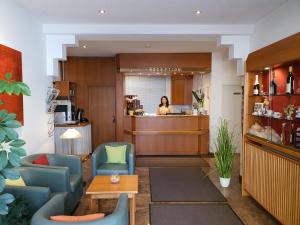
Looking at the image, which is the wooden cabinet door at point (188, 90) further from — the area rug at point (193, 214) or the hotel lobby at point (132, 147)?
the area rug at point (193, 214)

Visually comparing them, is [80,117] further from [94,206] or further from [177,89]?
[94,206]

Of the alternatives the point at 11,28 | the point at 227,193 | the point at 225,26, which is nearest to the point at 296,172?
the point at 227,193

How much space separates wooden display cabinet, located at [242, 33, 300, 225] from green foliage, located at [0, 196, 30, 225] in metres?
2.75

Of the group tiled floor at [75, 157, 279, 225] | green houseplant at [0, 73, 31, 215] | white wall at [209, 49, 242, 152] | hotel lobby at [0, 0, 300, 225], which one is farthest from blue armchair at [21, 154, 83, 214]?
white wall at [209, 49, 242, 152]

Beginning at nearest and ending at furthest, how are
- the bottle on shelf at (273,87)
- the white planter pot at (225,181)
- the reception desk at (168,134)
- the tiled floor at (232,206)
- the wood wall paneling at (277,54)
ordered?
the wood wall paneling at (277,54)
the tiled floor at (232,206)
the bottle on shelf at (273,87)
the white planter pot at (225,181)
the reception desk at (168,134)

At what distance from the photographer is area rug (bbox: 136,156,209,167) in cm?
591

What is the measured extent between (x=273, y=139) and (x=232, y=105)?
3820 millimetres

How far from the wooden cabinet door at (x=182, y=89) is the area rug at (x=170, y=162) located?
259cm

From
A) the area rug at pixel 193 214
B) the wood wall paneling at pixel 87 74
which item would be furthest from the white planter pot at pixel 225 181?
the wood wall paneling at pixel 87 74

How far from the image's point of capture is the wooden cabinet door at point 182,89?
8.55m

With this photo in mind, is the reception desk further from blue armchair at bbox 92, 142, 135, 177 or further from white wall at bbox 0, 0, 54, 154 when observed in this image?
white wall at bbox 0, 0, 54, 154

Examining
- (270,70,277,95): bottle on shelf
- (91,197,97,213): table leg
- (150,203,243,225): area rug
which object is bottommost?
(150,203,243,225): area rug

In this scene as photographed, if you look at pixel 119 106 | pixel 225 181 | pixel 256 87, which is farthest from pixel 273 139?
pixel 119 106

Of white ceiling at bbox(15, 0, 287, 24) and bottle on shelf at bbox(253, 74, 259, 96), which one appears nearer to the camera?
white ceiling at bbox(15, 0, 287, 24)
